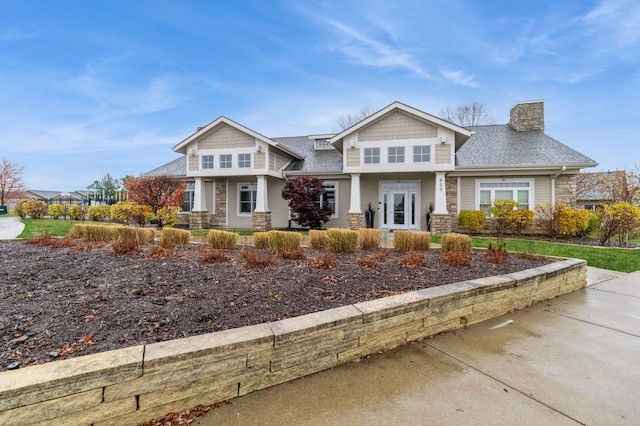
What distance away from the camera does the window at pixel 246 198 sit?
15914 millimetres

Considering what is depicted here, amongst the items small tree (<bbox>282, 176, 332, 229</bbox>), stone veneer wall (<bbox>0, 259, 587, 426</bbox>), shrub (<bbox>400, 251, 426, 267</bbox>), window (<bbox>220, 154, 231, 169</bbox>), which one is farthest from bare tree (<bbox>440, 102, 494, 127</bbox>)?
stone veneer wall (<bbox>0, 259, 587, 426</bbox>)

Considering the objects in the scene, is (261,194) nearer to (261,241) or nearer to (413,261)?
(261,241)

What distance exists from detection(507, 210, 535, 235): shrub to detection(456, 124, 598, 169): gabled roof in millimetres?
2161

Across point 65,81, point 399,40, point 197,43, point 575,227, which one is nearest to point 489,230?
point 575,227

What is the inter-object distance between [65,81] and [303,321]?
13438 mm

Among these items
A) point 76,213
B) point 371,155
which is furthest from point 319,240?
point 76,213

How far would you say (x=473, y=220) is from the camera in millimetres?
12250

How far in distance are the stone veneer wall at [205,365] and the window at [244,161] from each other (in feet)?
41.0

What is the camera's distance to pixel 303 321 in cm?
238

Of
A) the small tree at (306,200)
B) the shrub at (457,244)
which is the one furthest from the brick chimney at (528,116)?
the shrub at (457,244)

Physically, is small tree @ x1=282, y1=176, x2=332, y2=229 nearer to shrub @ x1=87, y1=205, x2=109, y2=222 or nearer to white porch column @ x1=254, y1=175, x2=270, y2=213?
white porch column @ x1=254, y1=175, x2=270, y2=213

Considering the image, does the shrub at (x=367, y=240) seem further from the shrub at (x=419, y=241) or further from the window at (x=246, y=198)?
the window at (x=246, y=198)

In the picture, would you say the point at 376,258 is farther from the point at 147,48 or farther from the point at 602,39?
the point at 602,39

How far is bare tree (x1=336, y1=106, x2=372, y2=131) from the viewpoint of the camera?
27.2 m
